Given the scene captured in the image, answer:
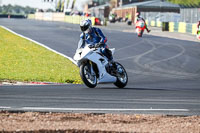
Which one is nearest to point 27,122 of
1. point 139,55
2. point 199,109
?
point 199,109

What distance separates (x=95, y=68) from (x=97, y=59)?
0.32 m

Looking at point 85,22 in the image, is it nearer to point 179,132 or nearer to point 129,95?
point 129,95

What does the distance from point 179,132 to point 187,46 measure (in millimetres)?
29328

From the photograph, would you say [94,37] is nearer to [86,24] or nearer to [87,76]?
[86,24]

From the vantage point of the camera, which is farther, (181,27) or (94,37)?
(181,27)

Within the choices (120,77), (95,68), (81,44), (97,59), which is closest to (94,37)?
(81,44)

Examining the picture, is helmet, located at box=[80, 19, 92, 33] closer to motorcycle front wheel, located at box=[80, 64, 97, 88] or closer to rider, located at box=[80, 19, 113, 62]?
rider, located at box=[80, 19, 113, 62]

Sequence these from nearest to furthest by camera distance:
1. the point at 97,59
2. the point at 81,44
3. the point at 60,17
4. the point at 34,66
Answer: the point at 97,59, the point at 81,44, the point at 34,66, the point at 60,17

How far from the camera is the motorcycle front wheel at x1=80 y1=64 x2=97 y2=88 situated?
1332cm

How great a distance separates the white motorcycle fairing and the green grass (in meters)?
4.29

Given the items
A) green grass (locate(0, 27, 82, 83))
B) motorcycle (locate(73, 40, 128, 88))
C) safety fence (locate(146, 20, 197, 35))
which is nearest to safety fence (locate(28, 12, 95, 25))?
safety fence (locate(146, 20, 197, 35))

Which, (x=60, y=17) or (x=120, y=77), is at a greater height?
(x=60, y=17)

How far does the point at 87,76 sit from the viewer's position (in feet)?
44.5

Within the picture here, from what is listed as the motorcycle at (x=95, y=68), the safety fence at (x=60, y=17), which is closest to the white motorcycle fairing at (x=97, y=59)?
the motorcycle at (x=95, y=68)
